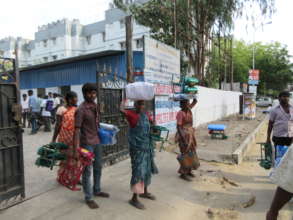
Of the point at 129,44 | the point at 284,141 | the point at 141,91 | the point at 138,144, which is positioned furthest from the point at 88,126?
the point at 284,141

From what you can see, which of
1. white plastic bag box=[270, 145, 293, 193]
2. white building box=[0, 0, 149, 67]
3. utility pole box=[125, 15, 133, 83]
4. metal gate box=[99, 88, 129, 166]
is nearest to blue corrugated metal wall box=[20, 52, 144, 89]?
utility pole box=[125, 15, 133, 83]

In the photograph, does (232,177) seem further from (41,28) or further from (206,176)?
(41,28)

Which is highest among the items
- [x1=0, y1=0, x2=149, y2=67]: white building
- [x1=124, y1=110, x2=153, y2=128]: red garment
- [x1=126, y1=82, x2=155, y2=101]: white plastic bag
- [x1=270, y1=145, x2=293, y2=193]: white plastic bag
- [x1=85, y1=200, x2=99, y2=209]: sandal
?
[x1=0, y1=0, x2=149, y2=67]: white building

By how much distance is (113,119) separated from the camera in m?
5.35

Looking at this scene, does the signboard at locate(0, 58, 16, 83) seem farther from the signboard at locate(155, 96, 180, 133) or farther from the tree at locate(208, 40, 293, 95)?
the tree at locate(208, 40, 293, 95)

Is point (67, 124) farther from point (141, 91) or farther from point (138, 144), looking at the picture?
point (141, 91)

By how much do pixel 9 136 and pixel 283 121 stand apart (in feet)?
13.9

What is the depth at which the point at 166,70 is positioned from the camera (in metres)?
8.21

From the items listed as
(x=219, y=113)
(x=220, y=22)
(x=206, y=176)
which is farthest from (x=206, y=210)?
(x=220, y=22)

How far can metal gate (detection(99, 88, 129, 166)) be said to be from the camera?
16.5 feet

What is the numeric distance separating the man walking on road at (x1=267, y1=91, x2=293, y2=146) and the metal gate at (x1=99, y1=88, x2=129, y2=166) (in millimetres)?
3169

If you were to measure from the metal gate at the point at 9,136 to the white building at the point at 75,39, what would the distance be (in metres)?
25.2

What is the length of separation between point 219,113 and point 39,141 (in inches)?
463

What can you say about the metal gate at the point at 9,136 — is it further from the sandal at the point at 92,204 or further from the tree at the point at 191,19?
the tree at the point at 191,19
